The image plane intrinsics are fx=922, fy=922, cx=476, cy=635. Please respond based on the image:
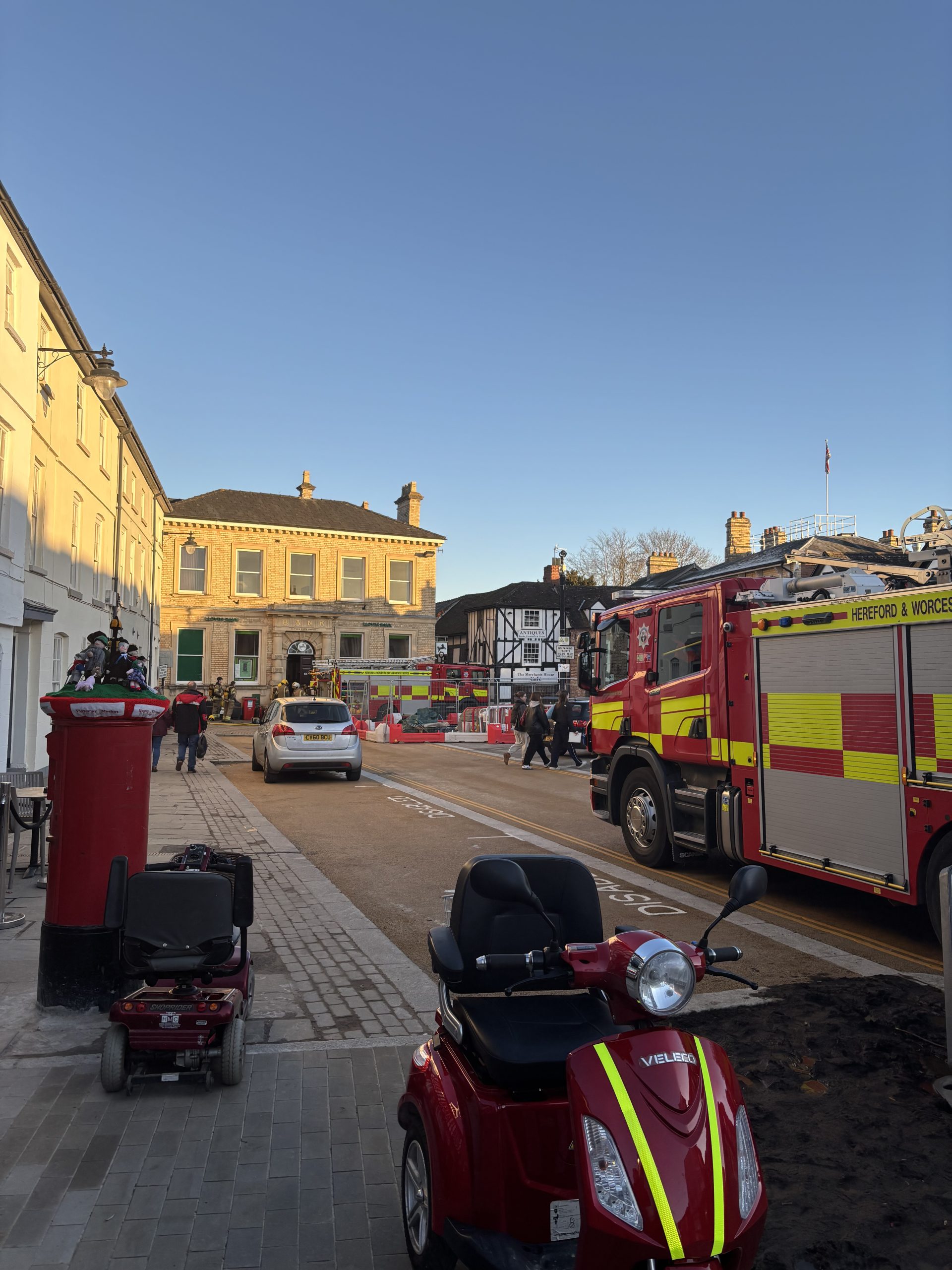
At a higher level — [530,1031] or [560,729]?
[560,729]

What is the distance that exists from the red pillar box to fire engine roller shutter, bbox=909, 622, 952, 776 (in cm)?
501

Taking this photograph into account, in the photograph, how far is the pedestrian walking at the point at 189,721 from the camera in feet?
60.3

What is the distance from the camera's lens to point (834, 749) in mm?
7168

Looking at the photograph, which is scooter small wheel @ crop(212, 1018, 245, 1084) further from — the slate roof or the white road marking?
the slate roof

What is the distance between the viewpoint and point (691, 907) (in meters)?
8.16

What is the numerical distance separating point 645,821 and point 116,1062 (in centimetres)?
666

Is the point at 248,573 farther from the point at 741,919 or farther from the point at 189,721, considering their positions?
the point at 741,919

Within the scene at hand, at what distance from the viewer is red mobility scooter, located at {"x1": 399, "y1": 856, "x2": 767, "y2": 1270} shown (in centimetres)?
223

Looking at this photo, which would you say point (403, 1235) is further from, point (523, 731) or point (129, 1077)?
point (523, 731)

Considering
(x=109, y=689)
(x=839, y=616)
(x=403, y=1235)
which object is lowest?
(x=403, y=1235)

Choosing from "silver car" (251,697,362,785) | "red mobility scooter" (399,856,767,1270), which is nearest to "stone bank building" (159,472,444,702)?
"silver car" (251,697,362,785)

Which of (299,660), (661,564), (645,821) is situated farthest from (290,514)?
(645,821)

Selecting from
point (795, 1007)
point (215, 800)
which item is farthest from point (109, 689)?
point (215, 800)

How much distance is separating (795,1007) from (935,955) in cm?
190
